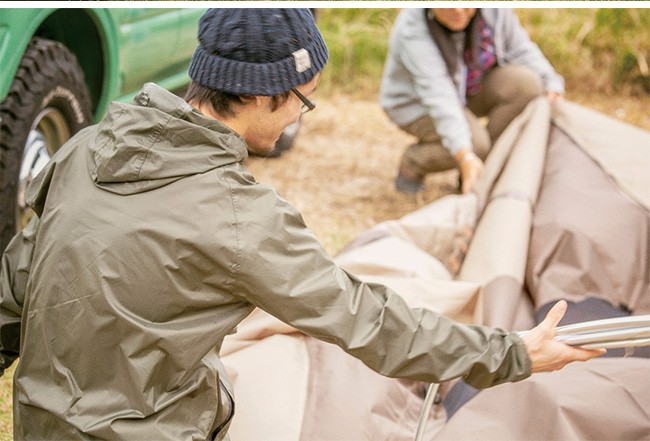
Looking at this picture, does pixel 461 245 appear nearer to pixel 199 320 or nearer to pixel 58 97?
pixel 58 97

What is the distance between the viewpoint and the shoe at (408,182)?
15.8 ft

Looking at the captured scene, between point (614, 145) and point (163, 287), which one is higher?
point (163, 287)

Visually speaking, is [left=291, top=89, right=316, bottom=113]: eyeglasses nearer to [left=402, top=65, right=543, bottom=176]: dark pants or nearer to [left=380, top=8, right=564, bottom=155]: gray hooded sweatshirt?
[left=380, top=8, right=564, bottom=155]: gray hooded sweatshirt

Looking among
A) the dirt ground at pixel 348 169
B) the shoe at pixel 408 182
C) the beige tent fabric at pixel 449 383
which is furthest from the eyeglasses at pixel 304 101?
the shoe at pixel 408 182

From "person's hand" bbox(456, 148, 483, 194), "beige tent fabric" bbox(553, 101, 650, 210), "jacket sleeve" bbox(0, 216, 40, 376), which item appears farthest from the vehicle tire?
"beige tent fabric" bbox(553, 101, 650, 210)

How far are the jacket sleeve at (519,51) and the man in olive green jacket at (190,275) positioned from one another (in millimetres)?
2753

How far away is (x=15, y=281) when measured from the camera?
2006 millimetres

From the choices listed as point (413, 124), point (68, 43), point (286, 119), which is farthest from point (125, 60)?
point (286, 119)

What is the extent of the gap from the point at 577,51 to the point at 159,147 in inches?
227

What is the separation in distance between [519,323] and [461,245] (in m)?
0.57

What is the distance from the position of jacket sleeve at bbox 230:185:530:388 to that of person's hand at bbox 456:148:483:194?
184cm

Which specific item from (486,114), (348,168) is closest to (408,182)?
(486,114)

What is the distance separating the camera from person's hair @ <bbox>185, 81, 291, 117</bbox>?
181 cm

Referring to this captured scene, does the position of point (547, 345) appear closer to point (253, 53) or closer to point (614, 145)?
point (253, 53)
